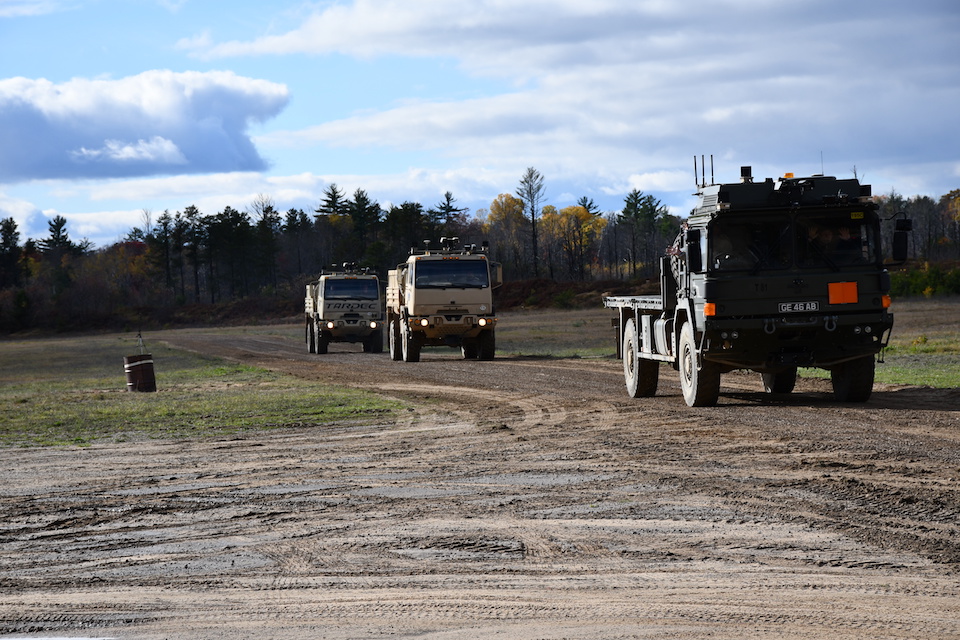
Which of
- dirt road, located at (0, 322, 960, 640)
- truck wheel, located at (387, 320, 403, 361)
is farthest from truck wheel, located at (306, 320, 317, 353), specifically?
dirt road, located at (0, 322, 960, 640)

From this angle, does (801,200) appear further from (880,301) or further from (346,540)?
(346,540)

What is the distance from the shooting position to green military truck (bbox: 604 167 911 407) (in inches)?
572

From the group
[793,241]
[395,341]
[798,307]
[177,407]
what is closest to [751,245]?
[793,241]

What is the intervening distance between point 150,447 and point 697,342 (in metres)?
7.19

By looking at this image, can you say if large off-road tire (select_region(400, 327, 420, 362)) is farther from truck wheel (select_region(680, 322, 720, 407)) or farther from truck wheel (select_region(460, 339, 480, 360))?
truck wheel (select_region(680, 322, 720, 407))

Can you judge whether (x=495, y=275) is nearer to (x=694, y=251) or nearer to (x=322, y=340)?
(x=322, y=340)

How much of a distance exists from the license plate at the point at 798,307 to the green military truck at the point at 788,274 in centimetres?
1

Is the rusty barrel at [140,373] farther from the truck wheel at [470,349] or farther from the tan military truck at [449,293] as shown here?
the truck wheel at [470,349]

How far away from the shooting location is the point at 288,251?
13375 cm

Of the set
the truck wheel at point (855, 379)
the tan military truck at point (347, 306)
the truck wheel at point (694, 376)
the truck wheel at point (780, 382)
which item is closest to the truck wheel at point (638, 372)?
the truck wheel at point (694, 376)

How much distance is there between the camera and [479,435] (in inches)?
542

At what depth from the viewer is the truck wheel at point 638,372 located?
58.3 ft

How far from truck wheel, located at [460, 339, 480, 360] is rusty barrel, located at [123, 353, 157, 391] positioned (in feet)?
35.8

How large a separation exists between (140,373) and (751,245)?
13.6 m
